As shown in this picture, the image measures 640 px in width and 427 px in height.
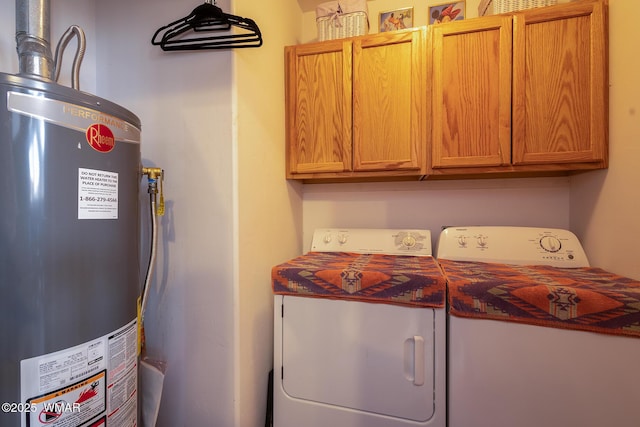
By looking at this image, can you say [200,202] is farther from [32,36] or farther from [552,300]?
[552,300]

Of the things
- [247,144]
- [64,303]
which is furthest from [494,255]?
[64,303]

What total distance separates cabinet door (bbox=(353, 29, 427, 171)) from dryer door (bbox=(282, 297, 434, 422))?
2.47 ft

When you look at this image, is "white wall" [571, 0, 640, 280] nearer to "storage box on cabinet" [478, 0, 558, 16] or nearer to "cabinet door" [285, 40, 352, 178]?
"storage box on cabinet" [478, 0, 558, 16]

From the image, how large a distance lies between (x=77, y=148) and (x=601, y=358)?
1.57m

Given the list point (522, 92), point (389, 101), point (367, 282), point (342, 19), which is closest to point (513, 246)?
point (522, 92)

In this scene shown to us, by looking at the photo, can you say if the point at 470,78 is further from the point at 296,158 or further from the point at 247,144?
the point at 247,144

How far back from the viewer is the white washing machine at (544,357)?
749mm

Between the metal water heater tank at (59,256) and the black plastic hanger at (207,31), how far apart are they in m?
0.47

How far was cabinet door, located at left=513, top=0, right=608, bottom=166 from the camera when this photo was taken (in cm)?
108

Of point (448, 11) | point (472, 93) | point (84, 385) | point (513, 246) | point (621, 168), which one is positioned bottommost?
point (84, 385)

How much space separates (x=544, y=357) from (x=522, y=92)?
1.12m

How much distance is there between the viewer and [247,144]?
3.32 feet

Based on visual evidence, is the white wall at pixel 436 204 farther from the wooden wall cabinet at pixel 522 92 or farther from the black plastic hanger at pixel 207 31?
the black plastic hanger at pixel 207 31

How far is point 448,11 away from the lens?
4.84 feet
